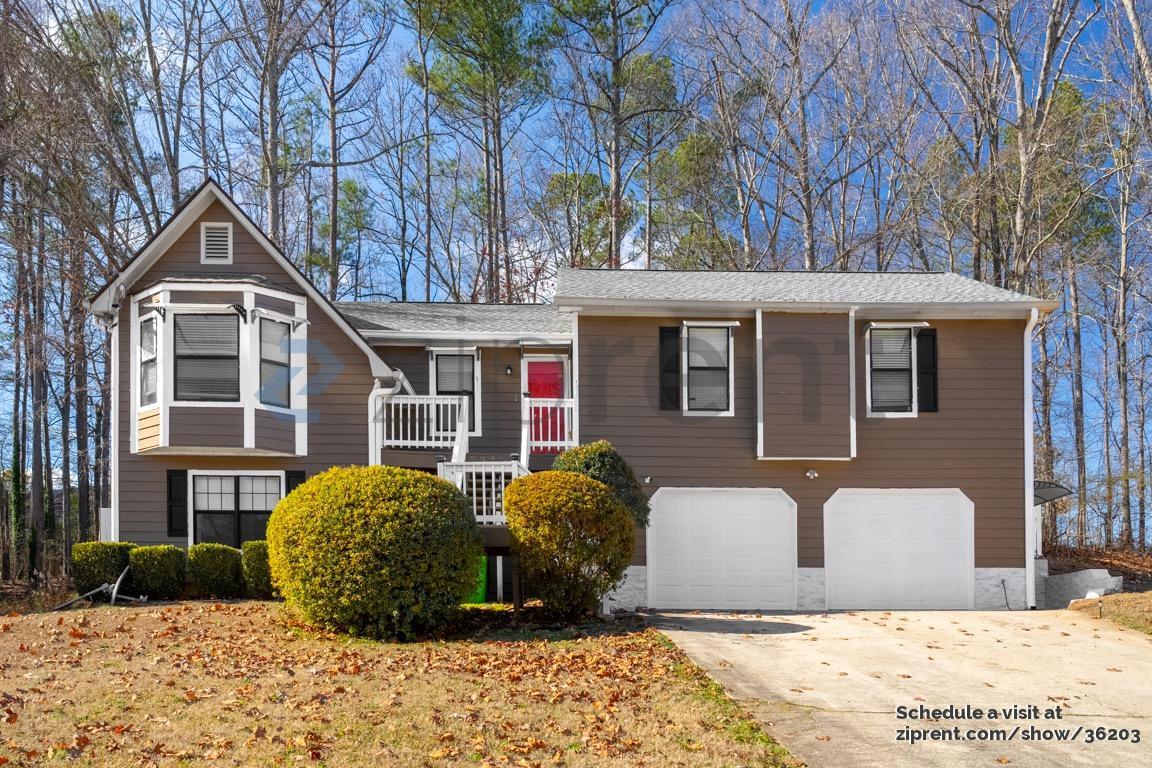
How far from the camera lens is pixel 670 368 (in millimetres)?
16969

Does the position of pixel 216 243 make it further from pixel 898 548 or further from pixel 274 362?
pixel 898 548

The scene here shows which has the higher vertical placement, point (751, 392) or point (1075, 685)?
point (751, 392)

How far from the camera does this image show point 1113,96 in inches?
977

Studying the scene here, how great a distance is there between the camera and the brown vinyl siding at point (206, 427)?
1572 centimetres

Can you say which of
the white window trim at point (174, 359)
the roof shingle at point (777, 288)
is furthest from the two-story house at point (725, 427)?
the white window trim at point (174, 359)

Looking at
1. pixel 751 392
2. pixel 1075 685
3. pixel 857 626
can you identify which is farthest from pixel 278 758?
pixel 751 392

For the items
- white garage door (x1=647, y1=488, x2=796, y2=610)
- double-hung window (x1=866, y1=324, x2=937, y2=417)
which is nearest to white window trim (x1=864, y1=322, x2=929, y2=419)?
double-hung window (x1=866, y1=324, x2=937, y2=417)

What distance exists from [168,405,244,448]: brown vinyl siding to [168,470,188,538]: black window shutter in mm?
1037

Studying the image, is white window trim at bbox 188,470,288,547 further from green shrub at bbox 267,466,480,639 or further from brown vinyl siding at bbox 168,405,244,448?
green shrub at bbox 267,466,480,639

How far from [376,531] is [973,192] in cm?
1954

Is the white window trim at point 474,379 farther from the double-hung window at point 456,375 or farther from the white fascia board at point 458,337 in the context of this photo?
the white fascia board at point 458,337

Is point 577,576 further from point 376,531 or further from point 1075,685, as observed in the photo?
point 1075,685

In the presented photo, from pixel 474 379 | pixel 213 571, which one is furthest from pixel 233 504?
pixel 474 379

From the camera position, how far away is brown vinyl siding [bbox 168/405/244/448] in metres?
15.7
